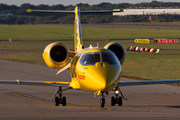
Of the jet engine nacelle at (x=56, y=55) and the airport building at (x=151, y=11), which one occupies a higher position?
the airport building at (x=151, y=11)

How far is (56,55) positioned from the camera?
2016cm

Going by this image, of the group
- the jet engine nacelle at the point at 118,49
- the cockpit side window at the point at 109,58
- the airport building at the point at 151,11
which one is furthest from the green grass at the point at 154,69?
the airport building at the point at 151,11

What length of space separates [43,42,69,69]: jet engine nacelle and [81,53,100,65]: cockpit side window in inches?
136

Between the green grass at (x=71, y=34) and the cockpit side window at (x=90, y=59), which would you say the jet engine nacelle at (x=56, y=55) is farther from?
the green grass at (x=71, y=34)

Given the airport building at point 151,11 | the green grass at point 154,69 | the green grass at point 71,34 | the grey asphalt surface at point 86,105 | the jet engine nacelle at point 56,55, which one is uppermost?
the airport building at point 151,11

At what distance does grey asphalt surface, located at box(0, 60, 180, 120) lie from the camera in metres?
14.7

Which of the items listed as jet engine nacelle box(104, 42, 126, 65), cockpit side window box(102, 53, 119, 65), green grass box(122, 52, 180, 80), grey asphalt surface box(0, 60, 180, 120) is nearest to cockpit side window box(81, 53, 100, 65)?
cockpit side window box(102, 53, 119, 65)

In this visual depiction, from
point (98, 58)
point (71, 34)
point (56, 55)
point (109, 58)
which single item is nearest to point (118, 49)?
point (56, 55)

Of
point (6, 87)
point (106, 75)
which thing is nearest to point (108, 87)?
point (106, 75)

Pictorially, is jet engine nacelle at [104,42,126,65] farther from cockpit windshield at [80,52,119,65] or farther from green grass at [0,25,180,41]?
green grass at [0,25,180,41]

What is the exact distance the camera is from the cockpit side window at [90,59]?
52.8 ft

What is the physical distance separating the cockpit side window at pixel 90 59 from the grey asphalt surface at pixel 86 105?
92.1 inches

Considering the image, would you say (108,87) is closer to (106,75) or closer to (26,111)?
(106,75)

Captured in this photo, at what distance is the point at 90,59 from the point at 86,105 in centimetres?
325
